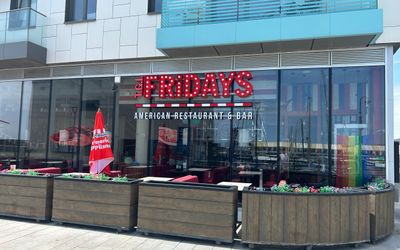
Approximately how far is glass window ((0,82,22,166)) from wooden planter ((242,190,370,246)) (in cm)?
1023

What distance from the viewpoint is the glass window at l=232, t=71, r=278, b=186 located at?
982cm

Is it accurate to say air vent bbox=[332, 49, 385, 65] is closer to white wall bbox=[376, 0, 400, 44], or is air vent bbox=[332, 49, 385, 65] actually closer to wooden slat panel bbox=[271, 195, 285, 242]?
white wall bbox=[376, 0, 400, 44]

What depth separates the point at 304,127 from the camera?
31.5 feet

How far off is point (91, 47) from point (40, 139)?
3.82m

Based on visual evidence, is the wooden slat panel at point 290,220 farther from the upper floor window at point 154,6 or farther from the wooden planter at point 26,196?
the upper floor window at point 154,6

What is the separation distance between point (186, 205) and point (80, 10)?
8783mm

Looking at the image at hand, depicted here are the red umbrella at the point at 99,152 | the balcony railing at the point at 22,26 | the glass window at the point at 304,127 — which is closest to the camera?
the red umbrella at the point at 99,152

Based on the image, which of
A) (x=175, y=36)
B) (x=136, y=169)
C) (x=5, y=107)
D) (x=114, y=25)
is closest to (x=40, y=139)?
(x=5, y=107)

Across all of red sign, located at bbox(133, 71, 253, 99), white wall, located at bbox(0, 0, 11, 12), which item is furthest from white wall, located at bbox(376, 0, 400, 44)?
white wall, located at bbox(0, 0, 11, 12)

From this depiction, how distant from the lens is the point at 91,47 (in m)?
11.6

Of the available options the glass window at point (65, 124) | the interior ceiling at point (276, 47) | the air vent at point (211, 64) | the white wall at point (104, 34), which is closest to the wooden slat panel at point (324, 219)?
the interior ceiling at point (276, 47)

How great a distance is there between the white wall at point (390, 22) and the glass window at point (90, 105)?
26.7ft

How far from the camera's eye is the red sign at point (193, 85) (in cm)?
1016

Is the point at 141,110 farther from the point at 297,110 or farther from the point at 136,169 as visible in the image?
the point at 297,110
